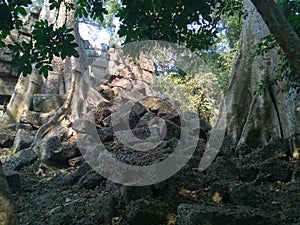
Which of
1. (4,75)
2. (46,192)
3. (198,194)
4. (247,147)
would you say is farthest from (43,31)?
(4,75)

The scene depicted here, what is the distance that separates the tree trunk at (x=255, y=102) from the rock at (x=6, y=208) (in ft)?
11.6

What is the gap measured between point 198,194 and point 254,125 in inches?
98.7

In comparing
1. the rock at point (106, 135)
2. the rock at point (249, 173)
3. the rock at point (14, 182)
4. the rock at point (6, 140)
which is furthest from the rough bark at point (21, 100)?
the rock at point (249, 173)

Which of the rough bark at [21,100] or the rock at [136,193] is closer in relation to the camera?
the rock at [136,193]

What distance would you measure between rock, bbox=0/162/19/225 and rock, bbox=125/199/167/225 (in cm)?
90

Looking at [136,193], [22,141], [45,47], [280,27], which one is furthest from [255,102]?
[22,141]

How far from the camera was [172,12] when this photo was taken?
318 cm

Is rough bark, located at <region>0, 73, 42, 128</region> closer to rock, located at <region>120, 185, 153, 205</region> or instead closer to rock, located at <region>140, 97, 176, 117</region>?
rock, located at <region>140, 97, 176, 117</region>

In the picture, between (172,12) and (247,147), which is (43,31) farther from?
(247,147)

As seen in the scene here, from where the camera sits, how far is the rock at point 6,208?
99.2 inches

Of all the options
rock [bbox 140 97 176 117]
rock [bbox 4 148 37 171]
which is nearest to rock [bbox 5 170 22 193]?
rock [bbox 4 148 37 171]

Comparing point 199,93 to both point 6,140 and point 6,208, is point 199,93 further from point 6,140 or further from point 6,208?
point 6,208

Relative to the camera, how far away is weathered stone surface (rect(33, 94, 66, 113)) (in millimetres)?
9578

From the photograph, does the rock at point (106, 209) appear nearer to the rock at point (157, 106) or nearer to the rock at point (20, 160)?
the rock at point (20, 160)
